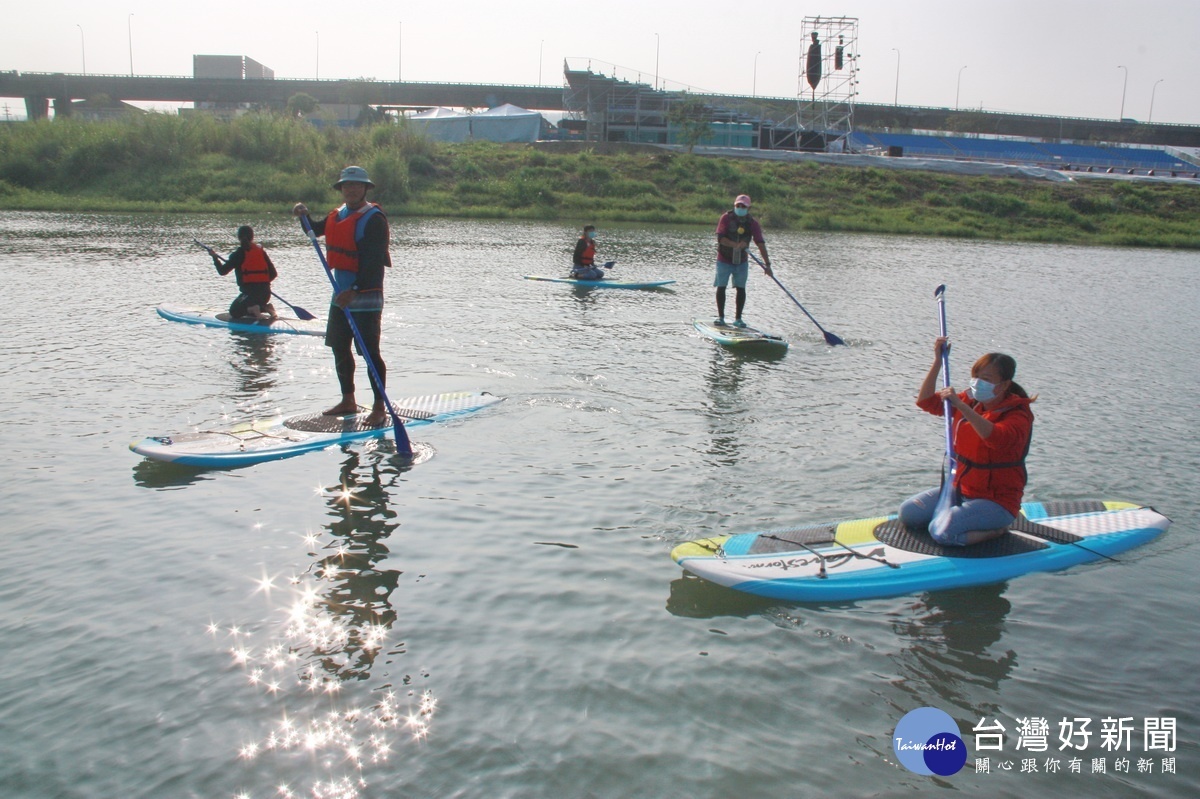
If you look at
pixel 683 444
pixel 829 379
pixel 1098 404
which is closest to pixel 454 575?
pixel 683 444

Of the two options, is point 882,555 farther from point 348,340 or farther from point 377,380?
point 348,340

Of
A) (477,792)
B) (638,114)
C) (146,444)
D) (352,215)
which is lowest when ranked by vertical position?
(477,792)

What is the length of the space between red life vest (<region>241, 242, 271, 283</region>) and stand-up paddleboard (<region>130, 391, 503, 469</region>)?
5.57 m

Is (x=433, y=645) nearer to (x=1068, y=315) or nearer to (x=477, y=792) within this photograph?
(x=477, y=792)

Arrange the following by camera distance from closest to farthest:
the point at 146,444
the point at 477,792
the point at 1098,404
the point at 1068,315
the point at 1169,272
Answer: the point at 477,792 → the point at 146,444 → the point at 1098,404 → the point at 1068,315 → the point at 1169,272

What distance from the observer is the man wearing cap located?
8.15 meters

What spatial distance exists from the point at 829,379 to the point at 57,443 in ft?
27.9

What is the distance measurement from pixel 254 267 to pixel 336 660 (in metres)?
10.1

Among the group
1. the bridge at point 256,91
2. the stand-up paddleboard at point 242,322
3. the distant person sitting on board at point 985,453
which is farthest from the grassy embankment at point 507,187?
the bridge at point 256,91

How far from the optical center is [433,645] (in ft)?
16.1

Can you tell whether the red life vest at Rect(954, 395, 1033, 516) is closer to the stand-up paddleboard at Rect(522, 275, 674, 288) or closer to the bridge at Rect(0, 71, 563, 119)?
the stand-up paddleboard at Rect(522, 275, 674, 288)

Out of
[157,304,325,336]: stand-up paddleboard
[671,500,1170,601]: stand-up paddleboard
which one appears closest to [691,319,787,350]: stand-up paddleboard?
[157,304,325,336]: stand-up paddleboard

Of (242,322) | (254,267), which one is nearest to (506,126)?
(254,267)

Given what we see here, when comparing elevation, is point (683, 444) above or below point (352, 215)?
below
